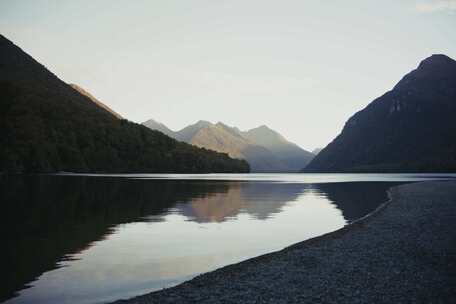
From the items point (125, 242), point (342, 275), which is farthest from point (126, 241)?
point (342, 275)

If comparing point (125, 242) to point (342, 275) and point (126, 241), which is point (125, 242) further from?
point (342, 275)

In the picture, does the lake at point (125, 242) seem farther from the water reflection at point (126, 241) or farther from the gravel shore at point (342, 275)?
the gravel shore at point (342, 275)

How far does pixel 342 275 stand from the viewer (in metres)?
18.1

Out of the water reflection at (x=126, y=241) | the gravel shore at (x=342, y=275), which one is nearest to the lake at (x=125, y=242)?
the water reflection at (x=126, y=241)

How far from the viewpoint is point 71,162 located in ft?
653

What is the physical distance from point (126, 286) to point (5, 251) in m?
9.96

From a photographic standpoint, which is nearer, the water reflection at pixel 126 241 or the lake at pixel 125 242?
the lake at pixel 125 242

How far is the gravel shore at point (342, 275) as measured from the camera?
592 inches

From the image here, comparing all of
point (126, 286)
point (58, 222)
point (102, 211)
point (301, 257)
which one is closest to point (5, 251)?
point (126, 286)

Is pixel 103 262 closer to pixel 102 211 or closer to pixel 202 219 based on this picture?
pixel 202 219

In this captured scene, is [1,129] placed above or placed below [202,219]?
above

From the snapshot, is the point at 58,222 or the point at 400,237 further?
the point at 58,222

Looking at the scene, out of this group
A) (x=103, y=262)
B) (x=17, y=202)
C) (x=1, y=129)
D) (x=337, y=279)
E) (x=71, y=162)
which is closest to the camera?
(x=337, y=279)

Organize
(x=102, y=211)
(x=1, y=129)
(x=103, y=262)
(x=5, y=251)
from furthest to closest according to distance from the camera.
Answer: (x=1, y=129)
(x=102, y=211)
(x=5, y=251)
(x=103, y=262)
